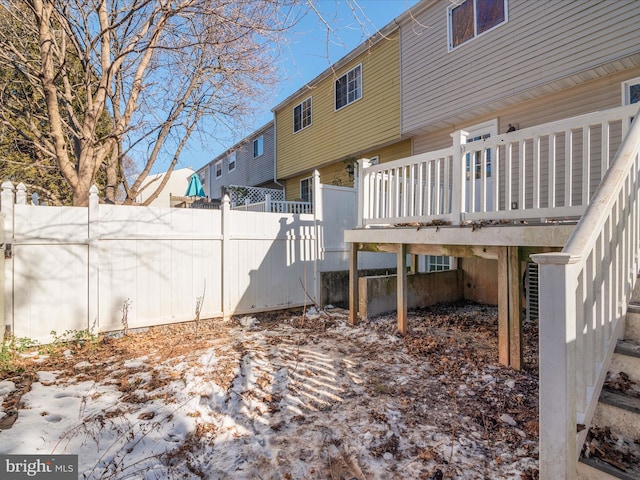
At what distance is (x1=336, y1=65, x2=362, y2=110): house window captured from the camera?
9.70 metres

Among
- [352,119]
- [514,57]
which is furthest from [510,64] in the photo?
[352,119]

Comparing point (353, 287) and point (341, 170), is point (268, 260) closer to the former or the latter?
point (353, 287)

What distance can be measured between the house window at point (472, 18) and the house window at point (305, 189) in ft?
22.2

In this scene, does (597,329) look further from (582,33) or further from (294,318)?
(582,33)

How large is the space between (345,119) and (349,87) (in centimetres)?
94

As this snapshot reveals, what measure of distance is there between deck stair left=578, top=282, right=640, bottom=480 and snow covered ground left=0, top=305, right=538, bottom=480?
15.8 inches

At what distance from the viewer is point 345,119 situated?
10086mm

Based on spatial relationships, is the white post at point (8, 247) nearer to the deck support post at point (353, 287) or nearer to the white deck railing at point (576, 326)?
the deck support post at point (353, 287)

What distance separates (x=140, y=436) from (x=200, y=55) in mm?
6871

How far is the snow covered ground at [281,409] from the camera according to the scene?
2.15 meters

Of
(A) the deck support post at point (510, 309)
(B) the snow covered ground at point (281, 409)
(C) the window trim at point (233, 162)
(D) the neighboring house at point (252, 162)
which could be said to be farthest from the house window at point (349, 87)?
(C) the window trim at point (233, 162)

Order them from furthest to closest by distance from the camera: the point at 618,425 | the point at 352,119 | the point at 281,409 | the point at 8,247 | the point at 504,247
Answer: the point at 352,119 → the point at 8,247 → the point at 504,247 → the point at 281,409 → the point at 618,425

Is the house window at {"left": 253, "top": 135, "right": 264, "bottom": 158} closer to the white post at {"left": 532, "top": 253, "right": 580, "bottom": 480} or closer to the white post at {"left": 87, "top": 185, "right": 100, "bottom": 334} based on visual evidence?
the white post at {"left": 87, "top": 185, "right": 100, "bottom": 334}

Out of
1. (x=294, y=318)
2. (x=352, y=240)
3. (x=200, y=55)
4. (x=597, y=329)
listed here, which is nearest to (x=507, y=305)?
(x=597, y=329)
